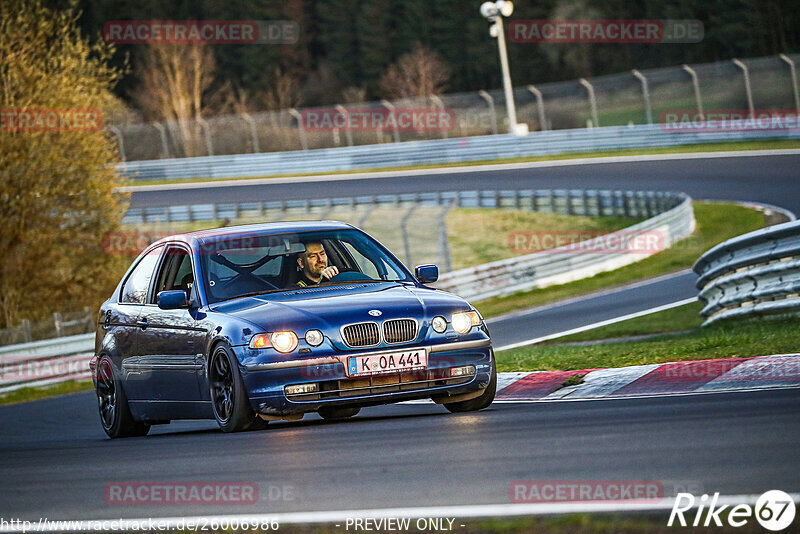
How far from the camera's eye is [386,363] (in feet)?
28.7

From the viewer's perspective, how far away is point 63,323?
75.2ft

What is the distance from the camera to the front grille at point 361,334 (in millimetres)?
8750

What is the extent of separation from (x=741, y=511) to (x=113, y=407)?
7.08 meters

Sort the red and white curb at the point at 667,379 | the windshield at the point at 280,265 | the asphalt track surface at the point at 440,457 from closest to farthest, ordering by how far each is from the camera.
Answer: the asphalt track surface at the point at 440,457
the red and white curb at the point at 667,379
the windshield at the point at 280,265

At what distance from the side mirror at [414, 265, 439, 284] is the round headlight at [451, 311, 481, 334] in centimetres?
81

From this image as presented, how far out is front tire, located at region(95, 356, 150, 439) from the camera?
10.6 meters

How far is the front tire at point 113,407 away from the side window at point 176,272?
2.91 ft

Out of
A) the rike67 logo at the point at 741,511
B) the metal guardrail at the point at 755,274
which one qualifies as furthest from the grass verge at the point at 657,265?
the rike67 logo at the point at 741,511

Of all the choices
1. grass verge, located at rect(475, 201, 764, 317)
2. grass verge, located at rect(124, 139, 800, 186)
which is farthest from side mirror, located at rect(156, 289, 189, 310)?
grass verge, located at rect(124, 139, 800, 186)

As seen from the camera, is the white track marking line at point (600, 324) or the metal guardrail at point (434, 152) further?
the metal guardrail at point (434, 152)

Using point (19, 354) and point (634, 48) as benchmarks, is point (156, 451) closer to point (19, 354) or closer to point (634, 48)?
point (19, 354)

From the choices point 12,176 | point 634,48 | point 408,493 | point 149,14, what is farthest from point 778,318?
point 149,14

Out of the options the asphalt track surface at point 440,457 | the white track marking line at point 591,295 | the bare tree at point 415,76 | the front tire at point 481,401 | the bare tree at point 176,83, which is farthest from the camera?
the bare tree at point 415,76

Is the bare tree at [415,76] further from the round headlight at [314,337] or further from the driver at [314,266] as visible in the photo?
the round headlight at [314,337]
